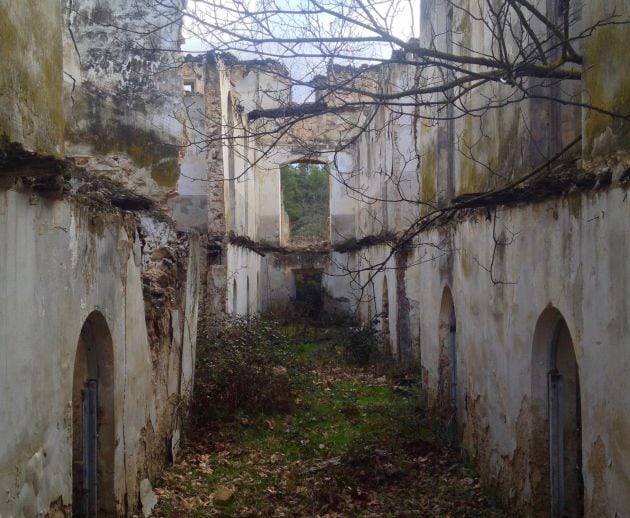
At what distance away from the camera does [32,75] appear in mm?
4156

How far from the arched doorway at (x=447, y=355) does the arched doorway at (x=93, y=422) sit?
5187 mm

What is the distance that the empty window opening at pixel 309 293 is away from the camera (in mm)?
25469

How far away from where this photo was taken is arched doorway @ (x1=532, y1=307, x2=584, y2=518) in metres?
5.95

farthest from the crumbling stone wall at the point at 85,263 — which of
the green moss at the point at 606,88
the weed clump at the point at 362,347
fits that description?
the weed clump at the point at 362,347

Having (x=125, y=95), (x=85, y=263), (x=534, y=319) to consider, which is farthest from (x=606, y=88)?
(x=125, y=95)

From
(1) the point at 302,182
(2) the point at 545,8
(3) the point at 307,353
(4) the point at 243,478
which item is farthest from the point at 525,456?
(1) the point at 302,182

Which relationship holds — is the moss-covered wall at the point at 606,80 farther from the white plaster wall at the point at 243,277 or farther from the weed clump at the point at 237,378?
the white plaster wall at the point at 243,277

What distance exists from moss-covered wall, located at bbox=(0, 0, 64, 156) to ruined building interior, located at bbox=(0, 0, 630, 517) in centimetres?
2

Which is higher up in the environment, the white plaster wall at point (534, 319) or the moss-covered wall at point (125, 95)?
the moss-covered wall at point (125, 95)

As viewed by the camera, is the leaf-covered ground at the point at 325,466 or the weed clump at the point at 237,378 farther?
the weed clump at the point at 237,378

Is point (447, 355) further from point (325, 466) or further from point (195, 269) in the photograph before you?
point (195, 269)

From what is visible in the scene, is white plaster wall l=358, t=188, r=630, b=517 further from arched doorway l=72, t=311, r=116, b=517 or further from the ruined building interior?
arched doorway l=72, t=311, r=116, b=517

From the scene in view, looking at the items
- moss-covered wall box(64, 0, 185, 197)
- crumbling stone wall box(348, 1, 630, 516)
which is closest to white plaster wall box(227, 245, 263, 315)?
moss-covered wall box(64, 0, 185, 197)

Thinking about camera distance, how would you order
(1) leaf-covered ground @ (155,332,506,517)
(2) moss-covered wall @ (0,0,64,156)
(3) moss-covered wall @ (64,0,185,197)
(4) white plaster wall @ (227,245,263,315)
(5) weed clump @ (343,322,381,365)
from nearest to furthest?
(2) moss-covered wall @ (0,0,64,156)
(1) leaf-covered ground @ (155,332,506,517)
(3) moss-covered wall @ (64,0,185,197)
(5) weed clump @ (343,322,381,365)
(4) white plaster wall @ (227,245,263,315)
